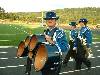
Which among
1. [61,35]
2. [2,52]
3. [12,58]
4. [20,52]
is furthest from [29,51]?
[2,52]

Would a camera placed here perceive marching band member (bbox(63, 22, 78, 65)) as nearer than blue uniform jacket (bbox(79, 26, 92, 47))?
No

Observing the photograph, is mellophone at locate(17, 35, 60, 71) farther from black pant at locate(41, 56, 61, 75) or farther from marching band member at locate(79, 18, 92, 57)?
marching band member at locate(79, 18, 92, 57)

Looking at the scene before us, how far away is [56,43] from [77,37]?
22.0ft

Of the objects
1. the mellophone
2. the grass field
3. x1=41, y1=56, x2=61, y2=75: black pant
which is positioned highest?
the mellophone

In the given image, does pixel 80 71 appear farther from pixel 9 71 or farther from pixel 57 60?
pixel 57 60

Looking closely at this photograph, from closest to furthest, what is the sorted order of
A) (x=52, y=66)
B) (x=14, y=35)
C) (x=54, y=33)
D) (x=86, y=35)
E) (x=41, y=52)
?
(x=41, y=52) < (x=52, y=66) < (x=54, y=33) < (x=86, y=35) < (x=14, y=35)

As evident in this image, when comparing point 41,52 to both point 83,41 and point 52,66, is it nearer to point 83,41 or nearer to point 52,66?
point 52,66

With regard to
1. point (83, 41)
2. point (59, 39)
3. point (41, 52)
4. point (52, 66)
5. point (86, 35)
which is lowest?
point (83, 41)

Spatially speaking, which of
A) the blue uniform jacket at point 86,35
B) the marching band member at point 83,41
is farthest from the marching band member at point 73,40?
the blue uniform jacket at point 86,35

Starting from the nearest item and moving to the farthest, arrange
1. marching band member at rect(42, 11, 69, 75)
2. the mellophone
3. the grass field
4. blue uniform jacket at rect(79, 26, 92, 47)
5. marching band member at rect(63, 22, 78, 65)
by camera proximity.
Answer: the mellophone
marching band member at rect(42, 11, 69, 75)
blue uniform jacket at rect(79, 26, 92, 47)
marching band member at rect(63, 22, 78, 65)
the grass field

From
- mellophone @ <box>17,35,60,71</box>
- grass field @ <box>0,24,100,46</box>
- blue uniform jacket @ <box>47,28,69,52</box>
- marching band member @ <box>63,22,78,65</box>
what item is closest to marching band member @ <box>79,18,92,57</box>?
marching band member @ <box>63,22,78,65</box>

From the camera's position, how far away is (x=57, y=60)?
7762mm

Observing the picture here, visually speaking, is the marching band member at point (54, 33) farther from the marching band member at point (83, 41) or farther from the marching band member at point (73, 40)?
the marching band member at point (73, 40)

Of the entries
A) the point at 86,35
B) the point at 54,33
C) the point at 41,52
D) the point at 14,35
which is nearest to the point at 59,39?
the point at 54,33
